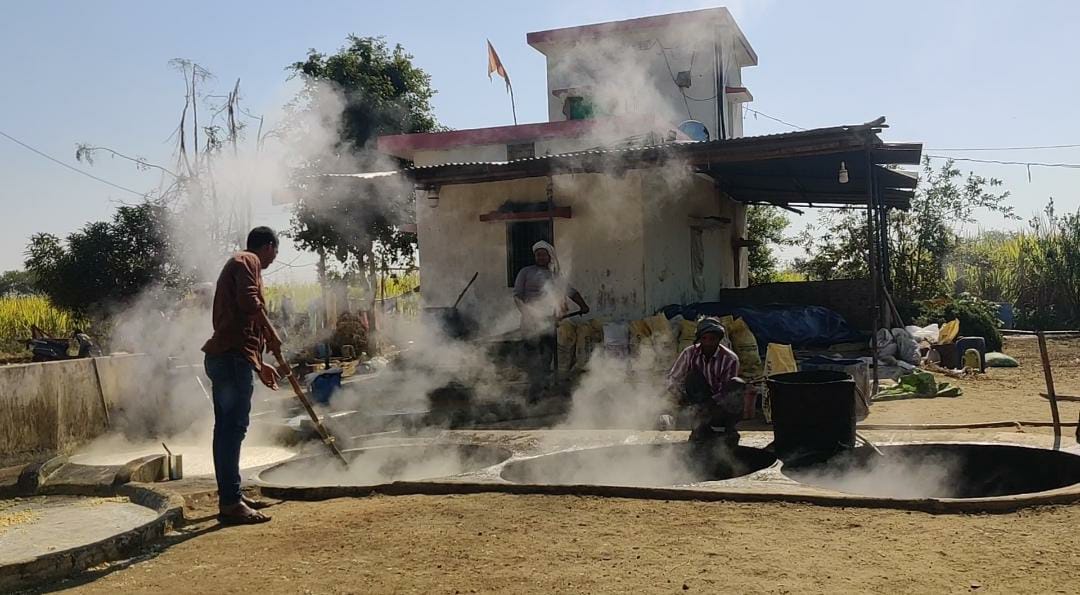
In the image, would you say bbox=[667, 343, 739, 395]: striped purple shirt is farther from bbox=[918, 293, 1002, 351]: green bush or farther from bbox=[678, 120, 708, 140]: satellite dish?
bbox=[678, 120, 708, 140]: satellite dish

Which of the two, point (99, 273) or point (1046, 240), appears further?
point (1046, 240)

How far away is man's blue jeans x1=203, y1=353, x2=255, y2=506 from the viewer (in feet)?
15.8

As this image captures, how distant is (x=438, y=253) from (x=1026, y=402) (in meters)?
8.15

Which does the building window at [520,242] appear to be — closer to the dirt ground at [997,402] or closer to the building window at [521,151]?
the building window at [521,151]

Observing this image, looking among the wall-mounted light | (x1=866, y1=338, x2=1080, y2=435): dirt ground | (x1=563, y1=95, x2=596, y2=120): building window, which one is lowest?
(x1=866, y1=338, x2=1080, y2=435): dirt ground

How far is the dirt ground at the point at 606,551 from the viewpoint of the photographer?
3354 millimetres

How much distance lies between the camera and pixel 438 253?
1274 cm

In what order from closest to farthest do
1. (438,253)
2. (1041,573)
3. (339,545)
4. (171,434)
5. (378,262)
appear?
(1041,573) → (339,545) → (171,434) → (438,253) → (378,262)

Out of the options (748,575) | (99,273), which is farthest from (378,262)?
(748,575)

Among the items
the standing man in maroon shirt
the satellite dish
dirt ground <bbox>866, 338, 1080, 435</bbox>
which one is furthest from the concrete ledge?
the satellite dish

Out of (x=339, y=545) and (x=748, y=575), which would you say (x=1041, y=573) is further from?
(x=339, y=545)

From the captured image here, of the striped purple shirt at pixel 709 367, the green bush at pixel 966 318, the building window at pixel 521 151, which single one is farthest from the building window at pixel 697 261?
the striped purple shirt at pixel 709 367

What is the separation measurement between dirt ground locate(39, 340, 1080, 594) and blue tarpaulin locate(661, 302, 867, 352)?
6498mm

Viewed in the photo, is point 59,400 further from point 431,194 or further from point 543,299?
point 431,194
